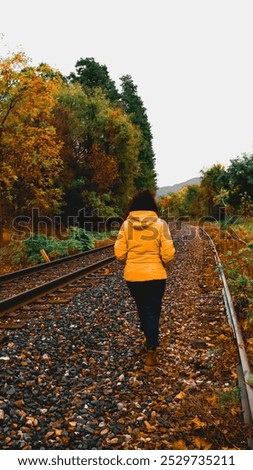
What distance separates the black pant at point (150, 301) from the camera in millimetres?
4598

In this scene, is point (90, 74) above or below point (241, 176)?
above

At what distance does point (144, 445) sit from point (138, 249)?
6.81 feet

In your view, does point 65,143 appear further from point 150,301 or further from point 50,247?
point 150,301

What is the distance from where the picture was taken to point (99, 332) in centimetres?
595

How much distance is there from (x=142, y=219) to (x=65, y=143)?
2482cm

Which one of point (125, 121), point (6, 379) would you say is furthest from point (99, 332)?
point (125, 121)

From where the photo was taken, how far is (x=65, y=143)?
2808 cm

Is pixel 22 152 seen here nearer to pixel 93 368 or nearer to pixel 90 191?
pixel 90 191

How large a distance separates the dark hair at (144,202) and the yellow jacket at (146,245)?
6 centimetres

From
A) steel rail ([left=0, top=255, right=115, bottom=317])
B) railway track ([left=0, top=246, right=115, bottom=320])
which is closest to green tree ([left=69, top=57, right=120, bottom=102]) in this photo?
railway track ([left=0, top=246, right=115, bottom=320])

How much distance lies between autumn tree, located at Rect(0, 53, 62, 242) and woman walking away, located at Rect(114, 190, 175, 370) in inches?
539

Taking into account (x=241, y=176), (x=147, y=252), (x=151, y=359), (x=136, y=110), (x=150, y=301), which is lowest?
(x=151, y=359)

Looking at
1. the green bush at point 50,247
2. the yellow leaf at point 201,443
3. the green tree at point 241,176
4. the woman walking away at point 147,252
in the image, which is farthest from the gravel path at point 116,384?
the green tree at point 241,176

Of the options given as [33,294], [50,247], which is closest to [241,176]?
[50,247]
